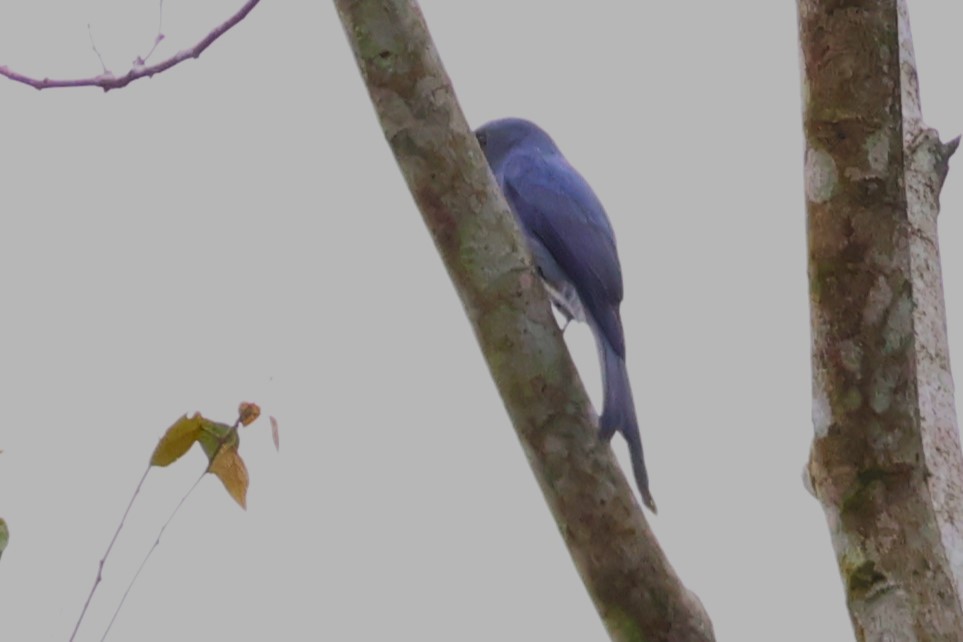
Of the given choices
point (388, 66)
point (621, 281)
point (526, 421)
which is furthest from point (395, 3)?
point (621, 281)

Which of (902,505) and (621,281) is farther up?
(621,281)

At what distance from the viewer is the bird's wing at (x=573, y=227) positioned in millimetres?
3984

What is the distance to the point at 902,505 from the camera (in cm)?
278

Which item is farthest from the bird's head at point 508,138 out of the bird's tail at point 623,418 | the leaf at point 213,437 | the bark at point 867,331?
the leaf at point 213,437

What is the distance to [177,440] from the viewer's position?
8.03ft

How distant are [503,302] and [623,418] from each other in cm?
51

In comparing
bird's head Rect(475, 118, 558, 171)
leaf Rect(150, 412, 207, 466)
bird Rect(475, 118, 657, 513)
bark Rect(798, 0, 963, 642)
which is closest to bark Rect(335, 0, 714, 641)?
bark Rect(798, 0, 963, 642)

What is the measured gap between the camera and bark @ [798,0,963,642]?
272 centimetres

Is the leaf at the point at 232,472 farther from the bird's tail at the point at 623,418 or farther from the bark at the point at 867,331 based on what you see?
the bark at the point at 867,331

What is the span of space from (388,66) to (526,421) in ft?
2.42

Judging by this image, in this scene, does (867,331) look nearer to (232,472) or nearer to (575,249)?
(232,472)

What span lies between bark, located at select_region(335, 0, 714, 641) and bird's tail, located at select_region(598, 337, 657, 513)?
0.12 m

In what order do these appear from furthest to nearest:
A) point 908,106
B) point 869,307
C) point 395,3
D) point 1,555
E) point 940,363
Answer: point 908,106 < point 940,363 < point 395,3 < point 869,307 < point 1,555

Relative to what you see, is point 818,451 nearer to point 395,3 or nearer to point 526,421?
point 526,421
